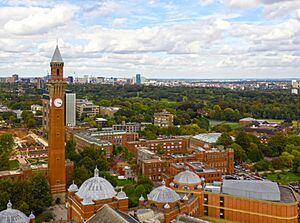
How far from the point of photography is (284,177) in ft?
210

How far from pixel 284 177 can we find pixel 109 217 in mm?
44412

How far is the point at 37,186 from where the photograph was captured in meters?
44.9

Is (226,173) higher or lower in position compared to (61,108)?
lower

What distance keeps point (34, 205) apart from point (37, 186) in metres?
2.86

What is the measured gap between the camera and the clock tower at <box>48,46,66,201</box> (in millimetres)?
49406

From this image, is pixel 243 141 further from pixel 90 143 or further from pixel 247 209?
pixel 247 209

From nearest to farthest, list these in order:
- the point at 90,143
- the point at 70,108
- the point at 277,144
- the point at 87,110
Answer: the point at 90,143, the point at 277,144, the point at 70,108, the point at 87,110

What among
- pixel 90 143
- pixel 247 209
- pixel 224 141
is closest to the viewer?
pixel 247 209

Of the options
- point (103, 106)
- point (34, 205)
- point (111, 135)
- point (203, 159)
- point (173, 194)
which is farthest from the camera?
point (103, 106)

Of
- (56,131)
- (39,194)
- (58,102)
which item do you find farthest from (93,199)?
(58,102)

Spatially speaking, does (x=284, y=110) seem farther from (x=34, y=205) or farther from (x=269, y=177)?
(x=34, y=205)

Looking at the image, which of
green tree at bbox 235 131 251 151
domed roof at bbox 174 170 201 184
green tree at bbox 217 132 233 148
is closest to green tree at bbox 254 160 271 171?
green tree at bbox 217 132 233 148

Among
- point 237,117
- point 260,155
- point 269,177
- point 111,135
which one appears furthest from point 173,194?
point 237,117

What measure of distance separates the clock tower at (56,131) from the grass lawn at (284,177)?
118ft
